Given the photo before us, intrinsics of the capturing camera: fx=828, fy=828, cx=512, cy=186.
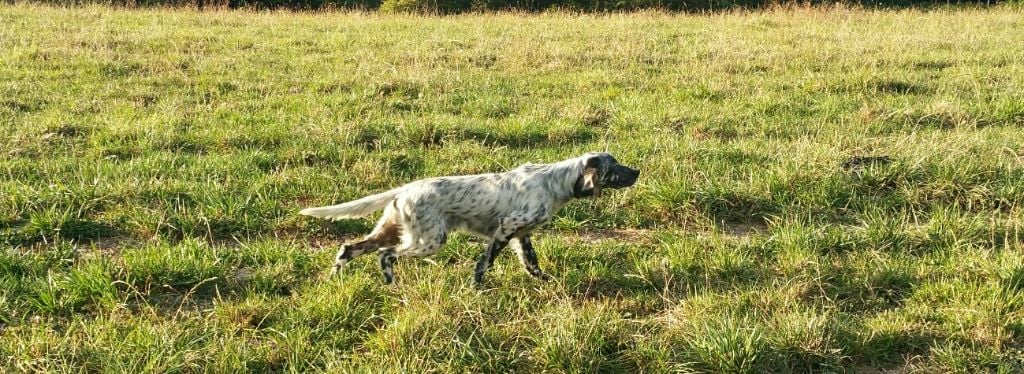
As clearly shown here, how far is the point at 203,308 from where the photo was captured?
4.68 m

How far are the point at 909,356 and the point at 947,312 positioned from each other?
1.66 feet

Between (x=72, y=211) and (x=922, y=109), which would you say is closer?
(x=72, y=211)

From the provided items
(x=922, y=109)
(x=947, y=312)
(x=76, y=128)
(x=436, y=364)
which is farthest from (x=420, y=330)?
(x=922, y=109)

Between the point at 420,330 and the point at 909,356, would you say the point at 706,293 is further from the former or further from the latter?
the point at 420,330

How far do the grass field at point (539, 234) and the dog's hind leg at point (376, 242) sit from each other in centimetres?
14

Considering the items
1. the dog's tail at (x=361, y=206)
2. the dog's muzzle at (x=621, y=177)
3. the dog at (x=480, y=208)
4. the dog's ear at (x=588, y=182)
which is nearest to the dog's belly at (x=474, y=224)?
the dog at (x=480, y=208)

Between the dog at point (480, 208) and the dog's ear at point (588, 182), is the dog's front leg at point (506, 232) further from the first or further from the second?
the dog's ear at point (588, 182)

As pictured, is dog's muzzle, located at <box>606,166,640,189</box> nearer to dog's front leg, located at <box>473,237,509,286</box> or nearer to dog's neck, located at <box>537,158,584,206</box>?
dog's neck, located at <box>537,158,584,206</box>

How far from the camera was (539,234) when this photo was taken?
5953 mm

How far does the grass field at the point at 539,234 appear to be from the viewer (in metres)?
4.15

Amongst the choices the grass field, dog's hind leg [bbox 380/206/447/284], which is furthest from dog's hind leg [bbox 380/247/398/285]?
the grass field

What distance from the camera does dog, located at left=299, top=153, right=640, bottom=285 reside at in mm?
4863

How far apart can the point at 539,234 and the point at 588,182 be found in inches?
42.8

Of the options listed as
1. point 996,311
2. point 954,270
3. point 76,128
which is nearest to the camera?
point 996,311
